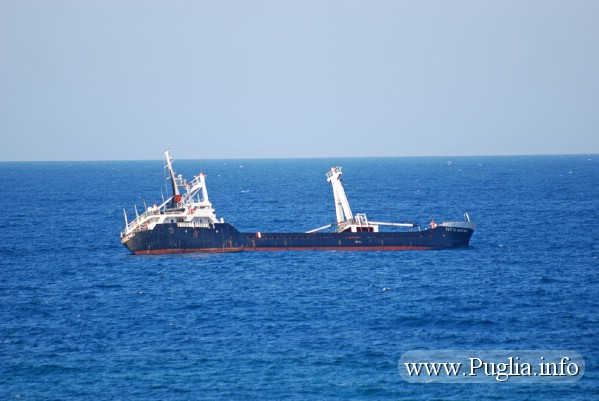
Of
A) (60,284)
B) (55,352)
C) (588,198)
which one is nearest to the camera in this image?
(55,352)

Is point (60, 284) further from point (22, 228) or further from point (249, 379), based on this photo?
point (22, 228)

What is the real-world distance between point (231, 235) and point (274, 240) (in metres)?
5.17

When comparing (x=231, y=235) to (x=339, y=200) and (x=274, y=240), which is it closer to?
(x=274, y=240)

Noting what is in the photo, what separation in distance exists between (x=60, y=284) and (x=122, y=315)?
17.9 m

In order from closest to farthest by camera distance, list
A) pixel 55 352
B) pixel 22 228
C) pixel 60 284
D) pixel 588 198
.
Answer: pixel 55 352
pixel 60 284
pixel 22 228
pixel 588 198

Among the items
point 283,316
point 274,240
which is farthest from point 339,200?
point 283,316

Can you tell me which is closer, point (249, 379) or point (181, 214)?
point (249, 379)

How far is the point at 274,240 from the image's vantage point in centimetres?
10319

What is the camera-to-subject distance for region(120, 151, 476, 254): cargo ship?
100938 mm

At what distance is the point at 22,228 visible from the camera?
139875mm

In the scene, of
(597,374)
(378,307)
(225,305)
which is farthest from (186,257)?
(597,374)

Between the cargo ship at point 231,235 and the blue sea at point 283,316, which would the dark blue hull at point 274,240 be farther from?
the blue sea at point 283,316

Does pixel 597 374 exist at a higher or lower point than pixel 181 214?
lower

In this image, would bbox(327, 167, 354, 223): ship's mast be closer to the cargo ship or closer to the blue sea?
the cargo ship
